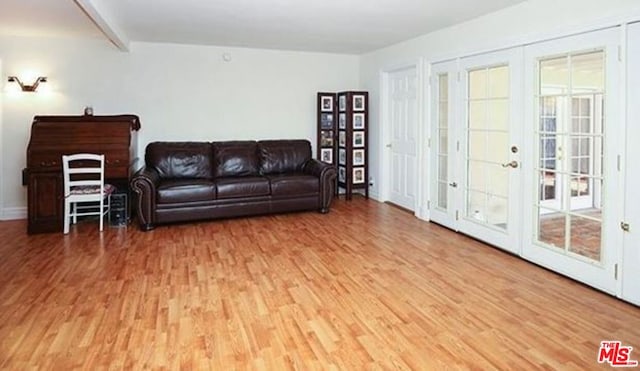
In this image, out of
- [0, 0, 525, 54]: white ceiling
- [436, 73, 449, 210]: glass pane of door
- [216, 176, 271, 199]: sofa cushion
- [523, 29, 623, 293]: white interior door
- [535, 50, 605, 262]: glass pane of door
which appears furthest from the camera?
[216, 176, 271, 199]: sofa cushion

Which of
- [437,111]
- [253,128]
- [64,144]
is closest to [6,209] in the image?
[64,144]

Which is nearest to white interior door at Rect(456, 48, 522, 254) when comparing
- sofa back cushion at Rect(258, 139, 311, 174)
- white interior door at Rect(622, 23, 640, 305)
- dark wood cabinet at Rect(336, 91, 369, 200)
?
white interior door at Rect(622, 23, 640, 305)

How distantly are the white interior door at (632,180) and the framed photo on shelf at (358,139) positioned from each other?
13.7 ft

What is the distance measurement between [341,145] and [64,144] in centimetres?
378

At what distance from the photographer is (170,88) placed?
633cm

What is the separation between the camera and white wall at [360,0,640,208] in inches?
127

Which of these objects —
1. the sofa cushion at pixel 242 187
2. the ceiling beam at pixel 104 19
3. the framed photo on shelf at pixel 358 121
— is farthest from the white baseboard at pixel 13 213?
the framed photo on shelf at pixel 358 121

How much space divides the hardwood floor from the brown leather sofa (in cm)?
61

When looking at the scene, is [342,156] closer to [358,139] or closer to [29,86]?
[358,139]

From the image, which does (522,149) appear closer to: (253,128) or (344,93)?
(344,93)

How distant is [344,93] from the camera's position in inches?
270

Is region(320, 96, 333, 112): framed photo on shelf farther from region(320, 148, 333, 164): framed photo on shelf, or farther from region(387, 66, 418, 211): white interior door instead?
region(387, 66, 418, 211): white interior door

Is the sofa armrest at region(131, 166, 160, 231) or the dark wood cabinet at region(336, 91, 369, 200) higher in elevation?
the dark wood cabinet at region(336, 91, 369, 200)

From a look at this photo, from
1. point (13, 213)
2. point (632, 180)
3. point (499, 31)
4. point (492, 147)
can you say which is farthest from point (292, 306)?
point (13, 213)
